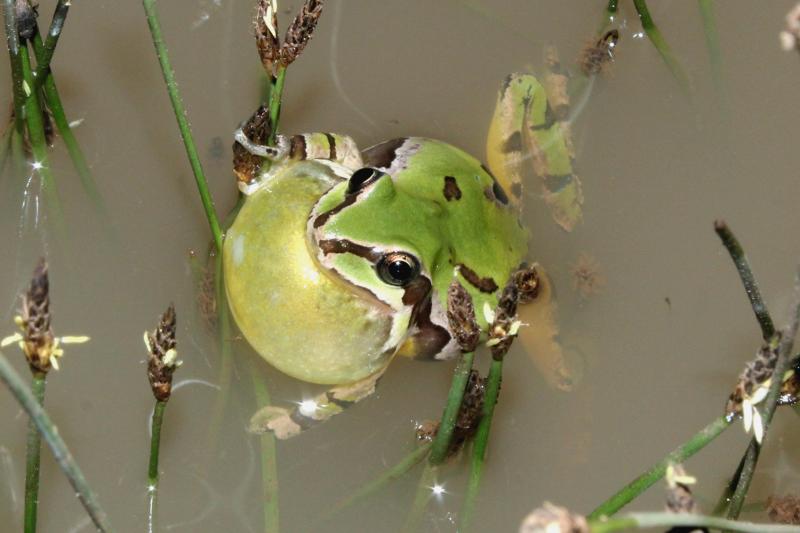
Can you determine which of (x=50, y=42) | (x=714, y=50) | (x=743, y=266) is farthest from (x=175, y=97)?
(x=714, y=50)

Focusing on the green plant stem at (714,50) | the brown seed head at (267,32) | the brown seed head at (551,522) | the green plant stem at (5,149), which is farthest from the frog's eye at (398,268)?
the green plant stem at (714,50)

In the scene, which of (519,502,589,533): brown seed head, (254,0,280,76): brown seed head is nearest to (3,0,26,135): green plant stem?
(254,0,280,76): brown seed head

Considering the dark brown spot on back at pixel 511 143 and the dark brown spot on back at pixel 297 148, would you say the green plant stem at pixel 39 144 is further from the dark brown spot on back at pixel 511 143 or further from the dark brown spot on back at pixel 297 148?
the dark brown spot on back at pixel 511 143

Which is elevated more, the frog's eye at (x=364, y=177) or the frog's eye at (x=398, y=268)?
the frog's eye at (x=364, y=177)

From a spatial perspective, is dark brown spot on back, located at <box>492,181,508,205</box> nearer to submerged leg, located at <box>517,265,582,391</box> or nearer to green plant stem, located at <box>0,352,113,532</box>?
submerged leg, located at <box>517,265,582,391</box>

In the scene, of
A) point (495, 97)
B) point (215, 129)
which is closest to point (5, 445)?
point (215, 129)

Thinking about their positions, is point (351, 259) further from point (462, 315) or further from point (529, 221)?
point (529, 221)
